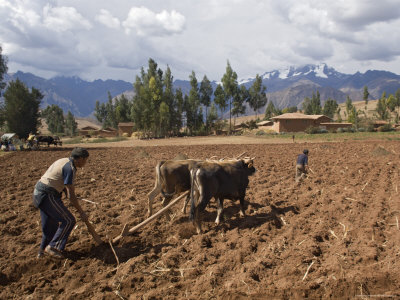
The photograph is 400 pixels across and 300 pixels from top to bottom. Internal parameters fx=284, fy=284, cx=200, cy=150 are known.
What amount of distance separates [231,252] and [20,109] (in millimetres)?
45151

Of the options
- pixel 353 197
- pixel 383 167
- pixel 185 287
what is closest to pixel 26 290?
pixel 185 287

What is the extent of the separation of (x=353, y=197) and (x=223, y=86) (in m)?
49.7

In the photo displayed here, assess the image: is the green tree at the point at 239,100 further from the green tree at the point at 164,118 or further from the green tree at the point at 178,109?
the green tree at the point at 164,118

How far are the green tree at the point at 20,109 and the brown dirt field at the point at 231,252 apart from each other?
38.2 metres

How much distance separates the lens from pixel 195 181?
626 centimetres

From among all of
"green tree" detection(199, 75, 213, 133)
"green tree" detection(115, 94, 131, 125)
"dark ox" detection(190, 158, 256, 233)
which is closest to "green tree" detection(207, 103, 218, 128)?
"green tree" detection(199, 75, 213, 133)

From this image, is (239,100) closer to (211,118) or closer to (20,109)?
(211,118)

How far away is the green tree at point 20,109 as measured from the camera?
1594 inches

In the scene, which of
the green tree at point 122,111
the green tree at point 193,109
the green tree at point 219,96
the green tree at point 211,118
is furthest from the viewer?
the green tree at point 122,111

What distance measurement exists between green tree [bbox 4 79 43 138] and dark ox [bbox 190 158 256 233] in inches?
1691

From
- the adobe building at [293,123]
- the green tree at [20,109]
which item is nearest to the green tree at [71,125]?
the green tree at [20,109]

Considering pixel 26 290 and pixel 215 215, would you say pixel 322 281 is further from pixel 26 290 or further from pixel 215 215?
pixel 26 290

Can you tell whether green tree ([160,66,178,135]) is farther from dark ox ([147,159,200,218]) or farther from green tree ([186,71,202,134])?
dark ox ([147,159,200,218])

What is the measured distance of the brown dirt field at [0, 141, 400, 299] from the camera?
4.08 m
